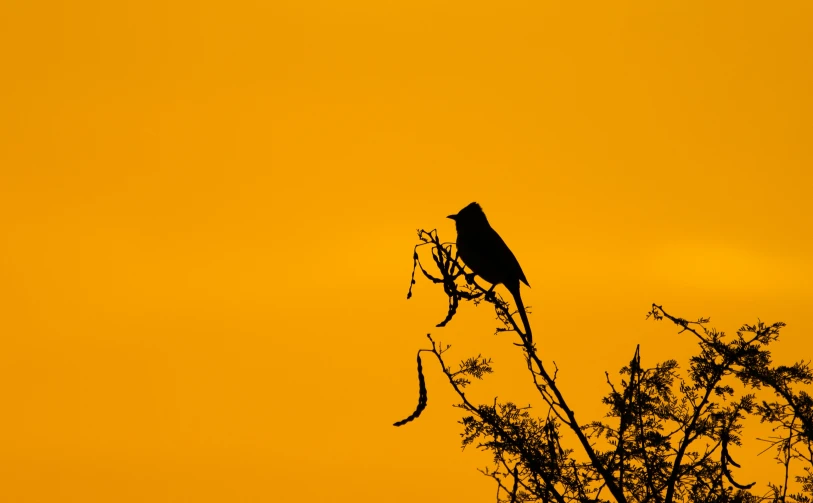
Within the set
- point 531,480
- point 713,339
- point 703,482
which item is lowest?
point 531,480

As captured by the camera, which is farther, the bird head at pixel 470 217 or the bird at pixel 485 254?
the bird head at pixel 470 217

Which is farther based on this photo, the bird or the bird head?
the bird head

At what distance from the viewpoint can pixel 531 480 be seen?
7.82 meters

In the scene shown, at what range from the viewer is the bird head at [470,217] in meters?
10.3

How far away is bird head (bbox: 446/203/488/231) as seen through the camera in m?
10.3

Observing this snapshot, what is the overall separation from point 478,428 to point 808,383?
2657mm

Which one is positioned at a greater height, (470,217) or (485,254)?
(470,217)

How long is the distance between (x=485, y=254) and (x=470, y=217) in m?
0.50

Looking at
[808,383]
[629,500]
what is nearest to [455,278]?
[629,500]

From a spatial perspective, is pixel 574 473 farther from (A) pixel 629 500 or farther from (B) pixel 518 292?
(B) pixel 518 292

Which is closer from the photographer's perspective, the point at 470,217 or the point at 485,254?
the point at 485,254

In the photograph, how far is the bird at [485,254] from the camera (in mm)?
10117

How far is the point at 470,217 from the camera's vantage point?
10.4 m

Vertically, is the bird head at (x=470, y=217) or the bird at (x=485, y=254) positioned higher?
the bird head at (x=470, y=217)
